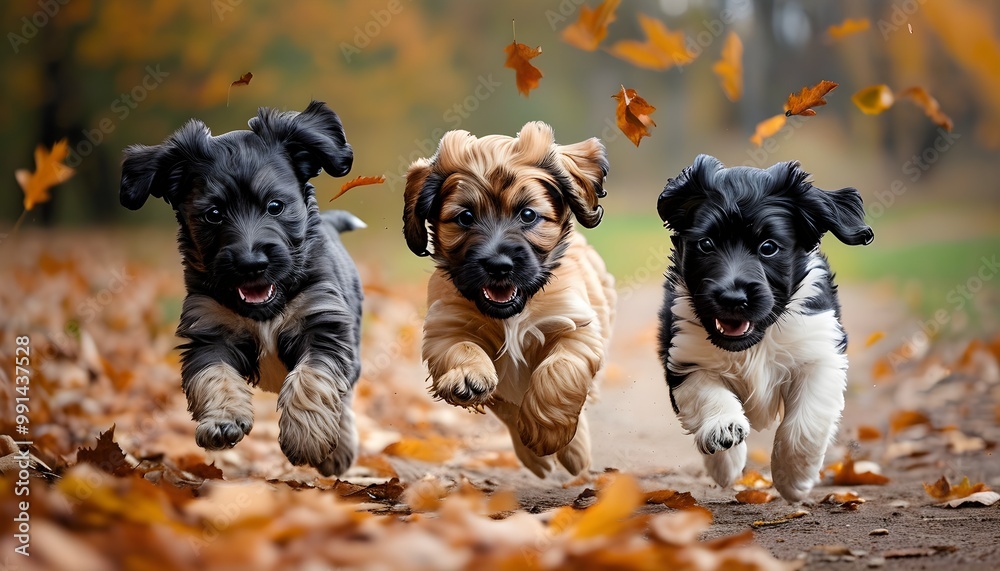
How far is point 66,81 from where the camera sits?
1484 cm

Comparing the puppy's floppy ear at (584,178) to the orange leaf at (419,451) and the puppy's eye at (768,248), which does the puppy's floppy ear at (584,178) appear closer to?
the puppy's eye at (768,248)

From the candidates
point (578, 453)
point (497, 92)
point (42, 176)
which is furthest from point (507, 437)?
point (497, 92)

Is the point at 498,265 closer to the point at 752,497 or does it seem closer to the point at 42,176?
the point at 752,497

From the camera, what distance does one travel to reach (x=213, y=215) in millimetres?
4094

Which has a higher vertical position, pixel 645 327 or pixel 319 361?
pixel 645 327

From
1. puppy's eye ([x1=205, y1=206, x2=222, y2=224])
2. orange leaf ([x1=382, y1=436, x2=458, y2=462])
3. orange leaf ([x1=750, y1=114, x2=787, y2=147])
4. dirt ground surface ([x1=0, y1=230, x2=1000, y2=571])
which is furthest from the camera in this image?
orange leaf ([x1=382, y1=436, x2=458, y2=462])

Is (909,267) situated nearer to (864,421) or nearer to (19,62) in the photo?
(864,421)

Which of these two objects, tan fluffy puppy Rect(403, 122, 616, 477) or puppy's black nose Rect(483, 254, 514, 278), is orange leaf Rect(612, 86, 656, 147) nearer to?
tan fluffy puppy Rect(403, 122, 616, 477)

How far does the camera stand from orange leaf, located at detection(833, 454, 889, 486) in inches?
208

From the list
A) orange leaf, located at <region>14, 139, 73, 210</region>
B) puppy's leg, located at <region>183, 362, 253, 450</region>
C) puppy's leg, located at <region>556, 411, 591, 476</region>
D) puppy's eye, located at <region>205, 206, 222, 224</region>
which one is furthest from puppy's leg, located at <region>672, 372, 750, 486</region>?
orange leaf, located at <region>14, 139, 73, 210</region>

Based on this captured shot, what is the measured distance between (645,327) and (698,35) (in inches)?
282

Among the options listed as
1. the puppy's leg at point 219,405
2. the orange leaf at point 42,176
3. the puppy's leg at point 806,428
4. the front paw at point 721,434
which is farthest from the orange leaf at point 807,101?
the orange leaf at point 42,176

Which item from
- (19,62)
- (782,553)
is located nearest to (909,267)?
(782,553)

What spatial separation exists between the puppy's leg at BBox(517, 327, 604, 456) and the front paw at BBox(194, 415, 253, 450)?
132 centimetres
